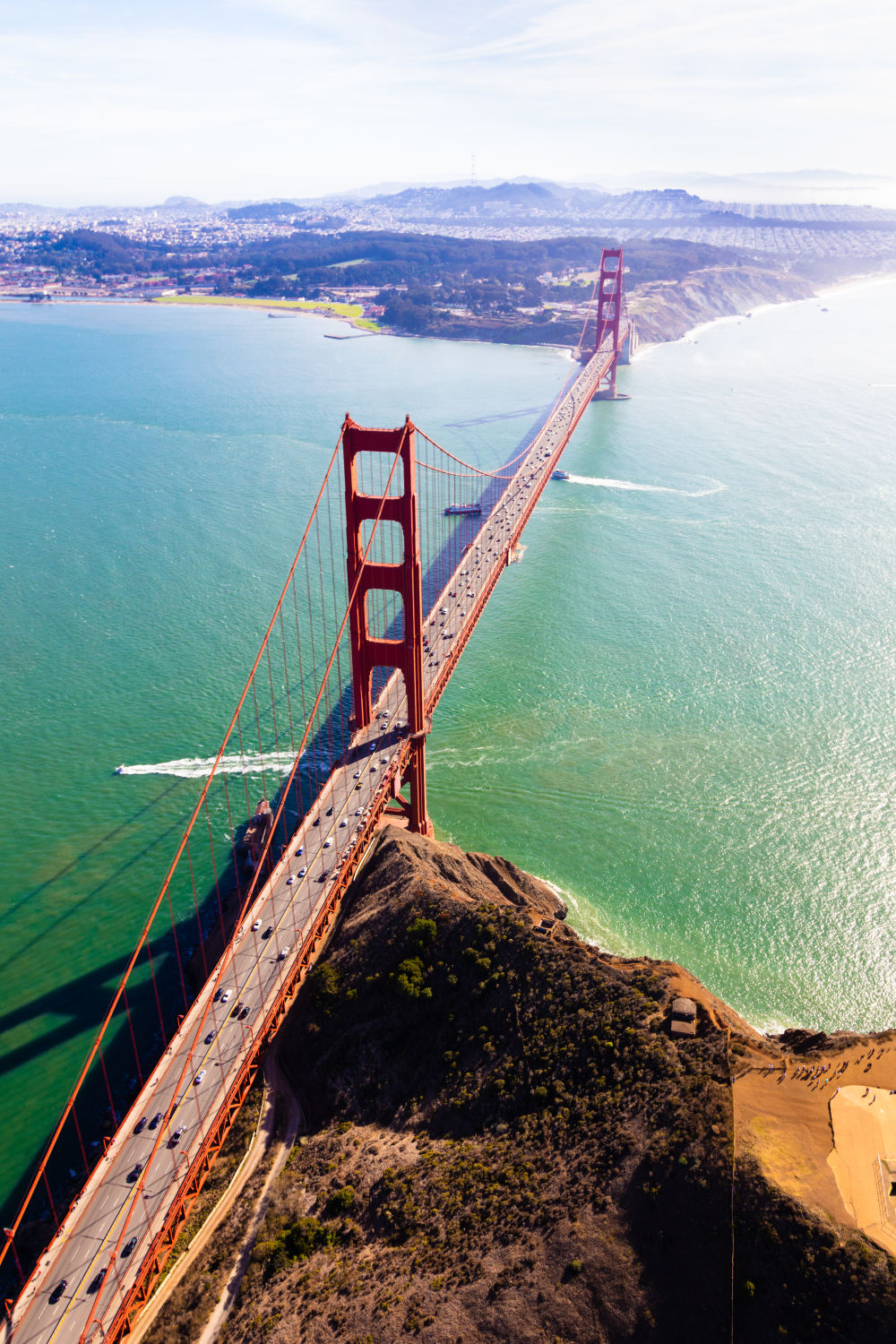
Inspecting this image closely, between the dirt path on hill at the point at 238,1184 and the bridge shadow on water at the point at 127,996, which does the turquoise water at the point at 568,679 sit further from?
the dirt path on hill at the point at 238,1184

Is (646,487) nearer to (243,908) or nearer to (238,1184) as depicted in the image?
(243,908)

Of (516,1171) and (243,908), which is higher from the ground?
(243,908)

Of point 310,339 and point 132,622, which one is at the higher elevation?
point 310,339

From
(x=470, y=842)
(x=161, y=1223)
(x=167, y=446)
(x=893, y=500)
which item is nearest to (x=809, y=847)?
(x=470, y=842)

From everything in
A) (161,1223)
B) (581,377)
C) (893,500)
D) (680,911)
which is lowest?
(680,911)

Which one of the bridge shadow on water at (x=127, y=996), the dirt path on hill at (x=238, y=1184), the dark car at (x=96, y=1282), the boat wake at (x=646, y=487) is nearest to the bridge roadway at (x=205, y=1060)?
the dark car at (x=96, y=1282)

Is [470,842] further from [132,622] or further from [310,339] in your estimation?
[310,339]

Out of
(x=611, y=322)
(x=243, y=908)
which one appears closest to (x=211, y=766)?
(x=243, y=908)
